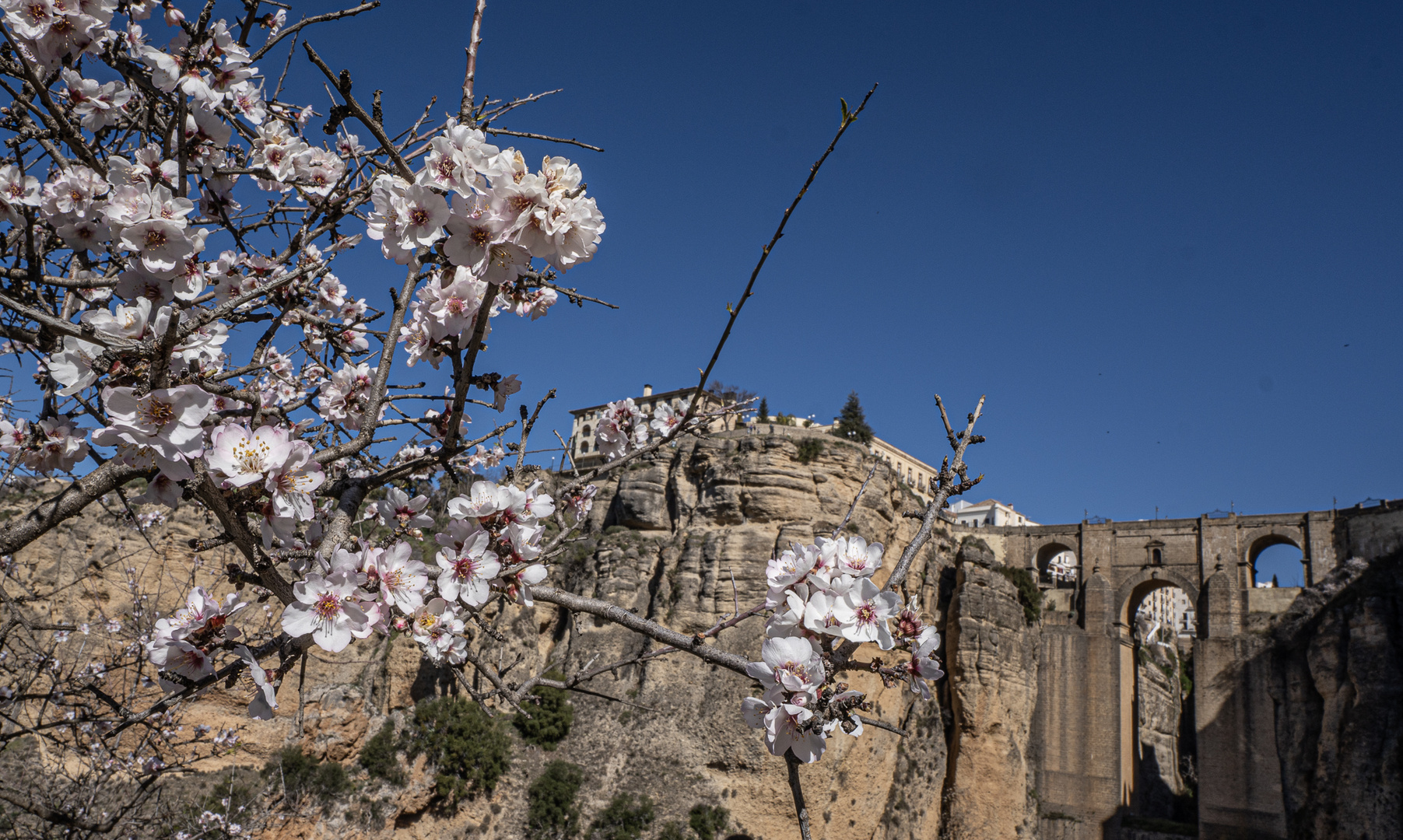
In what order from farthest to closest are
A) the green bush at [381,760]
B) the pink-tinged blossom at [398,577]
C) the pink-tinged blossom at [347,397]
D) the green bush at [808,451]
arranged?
the green bush at [808,451] → the green bush at [381,760] → the pink-tinged blossom at [347,397] → the pink-tinged blossom at [398,577]

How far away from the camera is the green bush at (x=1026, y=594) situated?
2469 centimetres

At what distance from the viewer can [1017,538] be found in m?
34.4

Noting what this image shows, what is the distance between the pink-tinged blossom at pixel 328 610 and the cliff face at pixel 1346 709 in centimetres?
2469

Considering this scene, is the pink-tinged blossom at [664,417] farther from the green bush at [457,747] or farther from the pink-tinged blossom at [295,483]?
the green bush at [457,747]

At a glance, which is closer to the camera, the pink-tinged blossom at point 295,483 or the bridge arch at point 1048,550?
the pink-tinged blossom at point 295,483

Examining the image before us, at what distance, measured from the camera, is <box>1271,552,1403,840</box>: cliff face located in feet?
62.4

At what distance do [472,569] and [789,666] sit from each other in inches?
29.4

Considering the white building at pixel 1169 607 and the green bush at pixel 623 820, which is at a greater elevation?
the white building at pixel 1169 607

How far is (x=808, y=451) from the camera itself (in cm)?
2039

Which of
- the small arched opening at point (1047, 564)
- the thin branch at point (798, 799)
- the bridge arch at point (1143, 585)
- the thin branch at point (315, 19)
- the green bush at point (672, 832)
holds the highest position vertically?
the small arched opening at point (1047, 564)

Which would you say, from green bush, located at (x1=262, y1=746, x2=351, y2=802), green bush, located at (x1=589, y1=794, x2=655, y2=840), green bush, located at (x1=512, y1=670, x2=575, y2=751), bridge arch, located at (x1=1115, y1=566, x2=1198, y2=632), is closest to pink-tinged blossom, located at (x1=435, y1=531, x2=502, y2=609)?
green bush, located at (x1=262, y1=746, x2=351, y2=802)

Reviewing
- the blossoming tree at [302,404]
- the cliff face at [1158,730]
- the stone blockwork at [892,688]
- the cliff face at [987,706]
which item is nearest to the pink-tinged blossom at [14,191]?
the blossoming tree at [302,404]

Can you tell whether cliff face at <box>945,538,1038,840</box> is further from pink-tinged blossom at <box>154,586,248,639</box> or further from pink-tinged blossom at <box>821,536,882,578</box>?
pink-tinged blossom at <box>154,586,248,639</box>

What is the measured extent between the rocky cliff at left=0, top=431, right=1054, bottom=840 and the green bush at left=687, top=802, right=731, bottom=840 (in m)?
0.17
